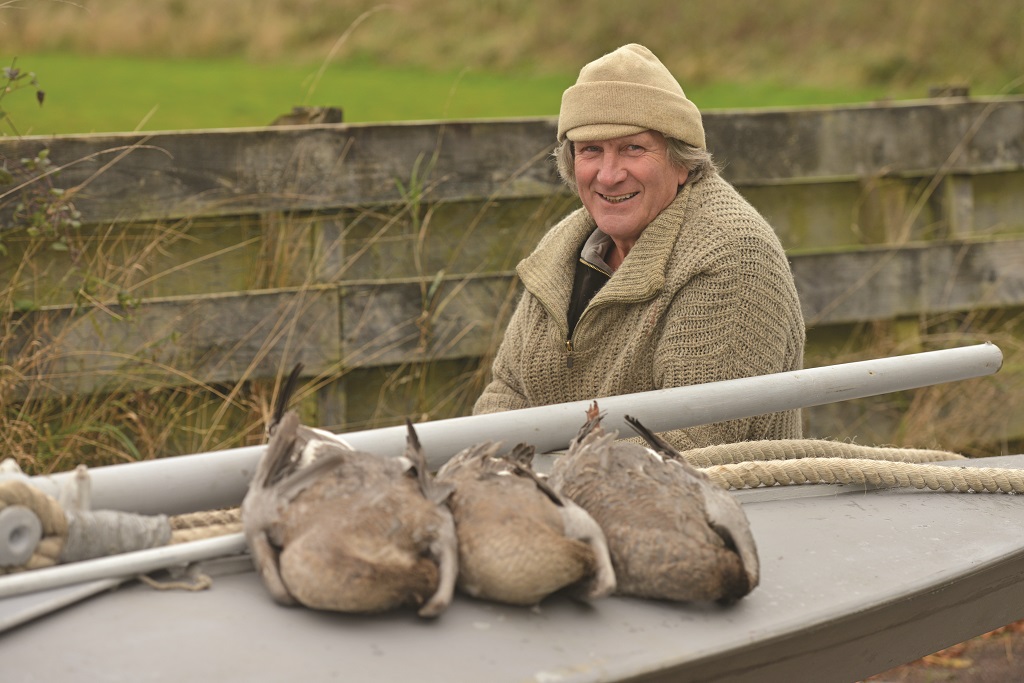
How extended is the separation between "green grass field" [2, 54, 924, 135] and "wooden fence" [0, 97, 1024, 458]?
85 centimetres

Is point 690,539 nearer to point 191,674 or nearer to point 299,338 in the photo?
point 191,674

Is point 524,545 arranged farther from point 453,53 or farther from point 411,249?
point 453,53

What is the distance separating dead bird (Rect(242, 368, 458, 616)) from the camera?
1.16 m

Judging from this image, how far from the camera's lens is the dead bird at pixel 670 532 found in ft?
4.20

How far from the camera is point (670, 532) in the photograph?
4.25 feet

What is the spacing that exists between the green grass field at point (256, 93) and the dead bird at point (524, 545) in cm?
337

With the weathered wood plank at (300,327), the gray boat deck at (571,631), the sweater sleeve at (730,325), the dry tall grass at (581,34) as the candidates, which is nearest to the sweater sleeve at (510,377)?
the sweater sleeve at (730,325)

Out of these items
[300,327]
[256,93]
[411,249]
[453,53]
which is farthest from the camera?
[256,93]

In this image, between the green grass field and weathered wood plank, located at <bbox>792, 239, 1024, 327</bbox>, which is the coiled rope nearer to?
weathered wood plank, located at <bbox>792, 239, 1024, 327</bbox>

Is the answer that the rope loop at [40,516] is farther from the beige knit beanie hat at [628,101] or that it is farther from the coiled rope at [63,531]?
the beige knit beanie hat at [628,101]

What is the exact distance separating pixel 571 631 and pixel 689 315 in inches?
51.8

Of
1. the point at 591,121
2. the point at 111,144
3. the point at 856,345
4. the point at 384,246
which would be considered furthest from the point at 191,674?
the point at 856,345

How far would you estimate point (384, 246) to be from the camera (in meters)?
3.79

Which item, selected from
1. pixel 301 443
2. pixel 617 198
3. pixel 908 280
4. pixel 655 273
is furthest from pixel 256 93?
pixel 301 443
